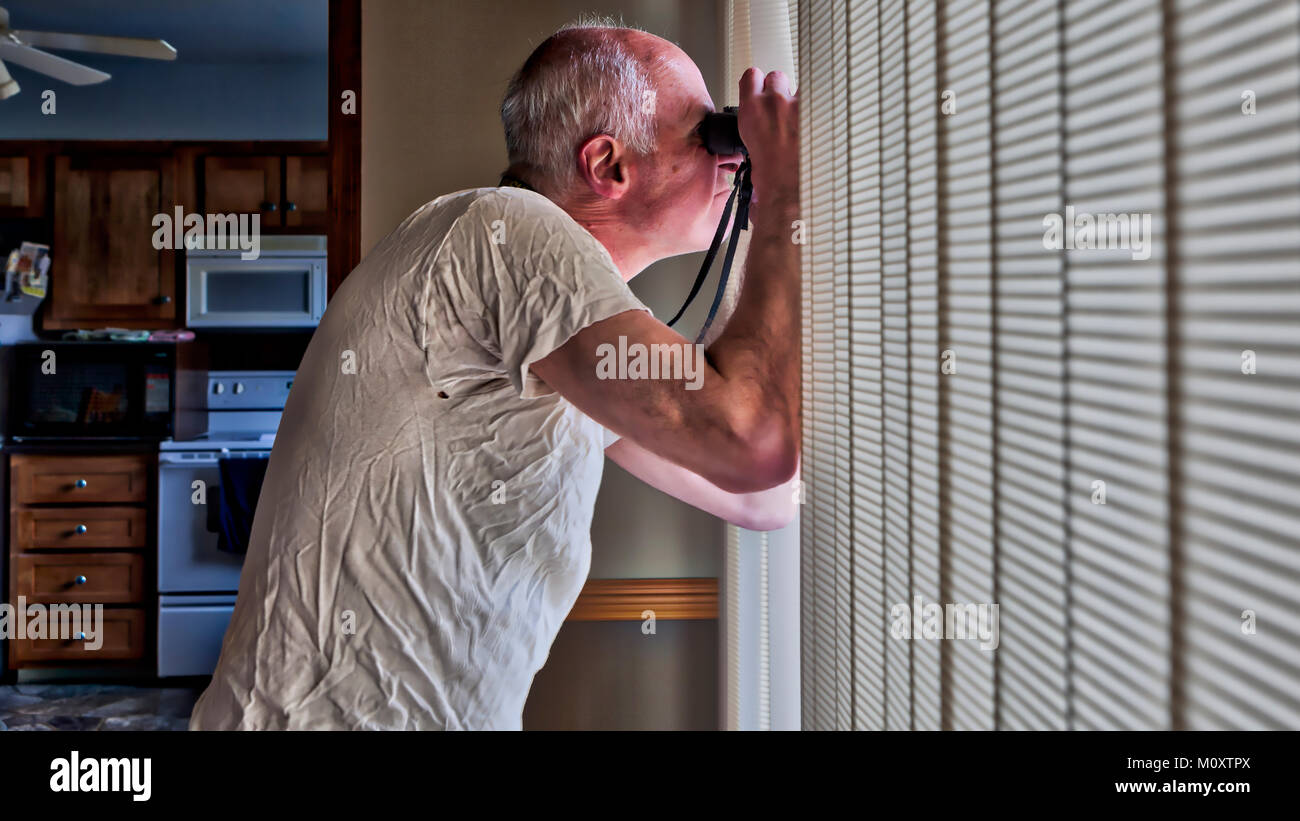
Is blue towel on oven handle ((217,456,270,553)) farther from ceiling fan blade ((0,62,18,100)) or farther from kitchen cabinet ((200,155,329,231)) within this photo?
ceiling fan blade ((0,62,18,100))

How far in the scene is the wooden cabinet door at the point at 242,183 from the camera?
366 cm

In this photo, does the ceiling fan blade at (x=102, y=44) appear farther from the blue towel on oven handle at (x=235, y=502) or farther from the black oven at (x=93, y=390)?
the blue towel on oven handle at (x=235, y=502)

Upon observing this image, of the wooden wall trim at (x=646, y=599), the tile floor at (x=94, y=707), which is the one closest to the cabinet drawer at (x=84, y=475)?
the tile floor at (x=94, y=707)

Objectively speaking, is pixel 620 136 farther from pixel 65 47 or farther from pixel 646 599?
pixel 65 47

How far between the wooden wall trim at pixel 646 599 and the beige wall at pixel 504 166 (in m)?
0.03

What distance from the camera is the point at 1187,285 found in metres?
0.26

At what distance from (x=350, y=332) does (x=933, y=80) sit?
1.66ft

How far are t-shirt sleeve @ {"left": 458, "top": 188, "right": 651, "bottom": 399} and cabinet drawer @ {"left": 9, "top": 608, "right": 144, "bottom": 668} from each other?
355cm

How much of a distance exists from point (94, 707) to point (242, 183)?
2.09 meters

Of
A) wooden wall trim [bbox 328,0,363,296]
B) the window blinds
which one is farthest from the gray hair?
wooden wall trim [bbox 328,0,363,296]

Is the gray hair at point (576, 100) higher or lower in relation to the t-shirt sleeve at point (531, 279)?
higher

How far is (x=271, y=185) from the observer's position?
3.66 meters
